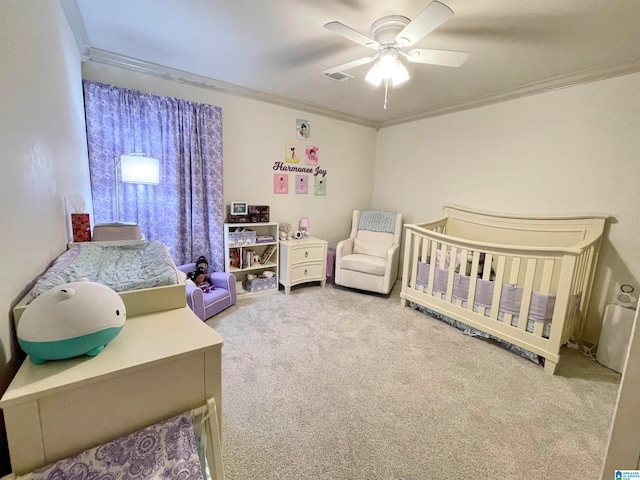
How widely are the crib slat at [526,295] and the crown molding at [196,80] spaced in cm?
281

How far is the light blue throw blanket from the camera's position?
3695 mm

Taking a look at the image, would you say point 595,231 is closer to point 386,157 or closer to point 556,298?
point 556,298

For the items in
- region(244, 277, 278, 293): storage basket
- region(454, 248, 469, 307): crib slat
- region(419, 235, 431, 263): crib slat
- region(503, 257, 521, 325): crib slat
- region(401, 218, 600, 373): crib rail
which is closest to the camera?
region(401, 218, 600, 373): crib rail

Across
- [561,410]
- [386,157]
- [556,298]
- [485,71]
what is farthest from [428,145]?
[561,410]

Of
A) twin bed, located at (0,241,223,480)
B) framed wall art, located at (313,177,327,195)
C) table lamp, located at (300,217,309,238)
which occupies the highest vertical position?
framed wall art, located at (313,177,327,195)

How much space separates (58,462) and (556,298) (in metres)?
→ 2.62

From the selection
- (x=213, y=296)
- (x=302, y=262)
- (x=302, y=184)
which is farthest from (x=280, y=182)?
(x=213, y=296)

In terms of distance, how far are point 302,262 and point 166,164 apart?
1.73m

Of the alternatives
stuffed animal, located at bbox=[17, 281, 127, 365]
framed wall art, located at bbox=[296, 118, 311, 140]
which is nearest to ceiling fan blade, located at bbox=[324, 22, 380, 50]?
stuffed animal, located at bbox=[17, 281, 127, 365]

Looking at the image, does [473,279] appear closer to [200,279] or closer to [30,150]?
[200,279]

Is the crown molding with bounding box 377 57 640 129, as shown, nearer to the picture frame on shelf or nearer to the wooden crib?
the wooden crib

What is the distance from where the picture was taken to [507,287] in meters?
2.20

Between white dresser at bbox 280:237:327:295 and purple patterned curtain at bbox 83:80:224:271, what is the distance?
709 millimetres

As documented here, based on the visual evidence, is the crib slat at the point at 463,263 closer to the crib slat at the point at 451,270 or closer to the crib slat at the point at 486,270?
the crib slat at the point at 451,270
